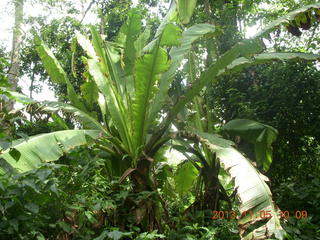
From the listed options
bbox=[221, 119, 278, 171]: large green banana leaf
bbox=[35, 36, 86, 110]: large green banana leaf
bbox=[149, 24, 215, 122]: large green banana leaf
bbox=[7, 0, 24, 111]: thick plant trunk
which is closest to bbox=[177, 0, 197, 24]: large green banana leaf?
bbox=[149, 24, 215, 122]: large green banana leaf

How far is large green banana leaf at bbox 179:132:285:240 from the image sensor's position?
9.17 ft

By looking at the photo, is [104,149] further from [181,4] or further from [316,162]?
[316,162]

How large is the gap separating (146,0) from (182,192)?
24.9 ft

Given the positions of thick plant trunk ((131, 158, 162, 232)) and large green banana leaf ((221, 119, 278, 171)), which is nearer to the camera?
thick plant trunk ((131, 158, 162, 232))

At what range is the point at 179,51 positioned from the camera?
4.71 m

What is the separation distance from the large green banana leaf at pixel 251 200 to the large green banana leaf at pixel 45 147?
156 cm

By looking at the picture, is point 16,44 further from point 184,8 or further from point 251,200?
point 251,200

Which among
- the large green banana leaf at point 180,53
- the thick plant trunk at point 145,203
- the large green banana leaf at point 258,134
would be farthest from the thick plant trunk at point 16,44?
the large green banana leaf at point 258,134

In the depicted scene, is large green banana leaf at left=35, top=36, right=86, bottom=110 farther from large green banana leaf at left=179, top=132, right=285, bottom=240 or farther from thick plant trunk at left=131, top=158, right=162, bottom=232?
large green banana leaf at left=179, top=132, right=285, bottom=240

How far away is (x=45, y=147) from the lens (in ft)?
12.3

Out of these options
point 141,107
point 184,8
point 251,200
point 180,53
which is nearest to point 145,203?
Answer: point 141,107

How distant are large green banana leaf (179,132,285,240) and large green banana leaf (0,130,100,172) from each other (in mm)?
1557

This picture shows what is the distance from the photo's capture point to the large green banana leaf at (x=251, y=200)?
110 inches

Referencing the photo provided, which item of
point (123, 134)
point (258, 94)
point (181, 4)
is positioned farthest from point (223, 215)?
point (181, 4)
